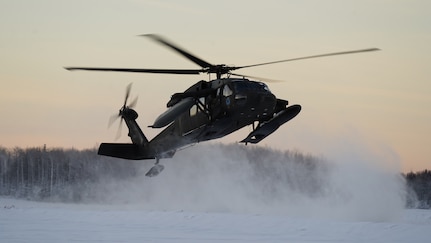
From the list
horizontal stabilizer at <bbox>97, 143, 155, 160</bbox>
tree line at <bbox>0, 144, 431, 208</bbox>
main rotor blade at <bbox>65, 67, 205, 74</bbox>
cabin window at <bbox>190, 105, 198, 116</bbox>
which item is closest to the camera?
main rotor blade at <bbox>65, 67, 205, 74</bbox>

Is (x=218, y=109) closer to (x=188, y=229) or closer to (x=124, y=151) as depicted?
(x=124, y=151)

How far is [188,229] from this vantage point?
2839cm

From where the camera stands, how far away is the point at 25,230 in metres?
27.4

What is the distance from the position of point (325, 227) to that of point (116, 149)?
411 inches

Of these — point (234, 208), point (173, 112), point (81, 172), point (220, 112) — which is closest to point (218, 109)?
point (220, 112)

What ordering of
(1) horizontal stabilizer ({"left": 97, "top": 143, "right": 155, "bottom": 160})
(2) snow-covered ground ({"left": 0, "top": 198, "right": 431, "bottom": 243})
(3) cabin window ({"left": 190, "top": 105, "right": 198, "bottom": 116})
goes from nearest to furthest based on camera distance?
(3) cabin window ({"left": 190, "top": 105, "right": 198, "bottom": 116}) < (1) horizontal stabilizer ({"left": 97, "top": 143, "right": 155, "bottom": 160}) < (2) snow-covered ground ({"left": 0, "top": 198, "right": 431, "bottom": 243})

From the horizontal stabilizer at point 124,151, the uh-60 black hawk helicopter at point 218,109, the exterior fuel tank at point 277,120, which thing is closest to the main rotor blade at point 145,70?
the uh-60 black hawk helicopter at point 218,109

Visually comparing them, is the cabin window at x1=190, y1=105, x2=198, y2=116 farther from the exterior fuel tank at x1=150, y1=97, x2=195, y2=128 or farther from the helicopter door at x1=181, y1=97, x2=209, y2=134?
the exterior fuel tank at x1=150, y1=97, x2=195, y2=128

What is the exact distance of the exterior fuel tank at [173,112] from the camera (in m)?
19.6

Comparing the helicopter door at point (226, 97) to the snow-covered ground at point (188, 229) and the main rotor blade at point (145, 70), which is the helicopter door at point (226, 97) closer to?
the main rotor blade at point (145, 70)

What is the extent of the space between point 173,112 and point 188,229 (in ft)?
32.9

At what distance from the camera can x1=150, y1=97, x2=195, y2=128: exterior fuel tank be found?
19.6 meters

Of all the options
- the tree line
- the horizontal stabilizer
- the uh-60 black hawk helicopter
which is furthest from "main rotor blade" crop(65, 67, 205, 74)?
the tree line

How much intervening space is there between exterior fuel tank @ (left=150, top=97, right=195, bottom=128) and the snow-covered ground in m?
6.72
